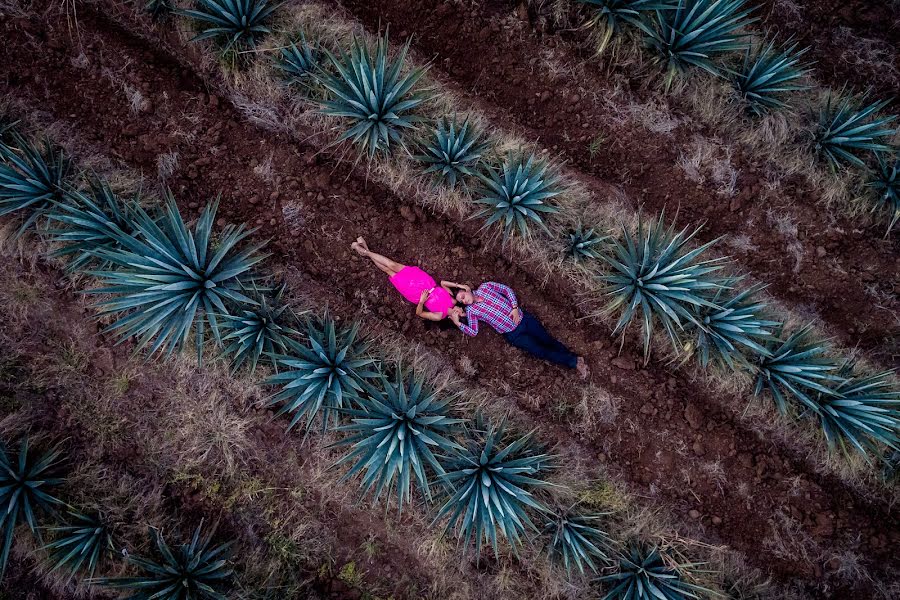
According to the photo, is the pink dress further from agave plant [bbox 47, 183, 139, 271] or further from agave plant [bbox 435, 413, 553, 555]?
agave plant [bbox 47, 183, 139, 271]

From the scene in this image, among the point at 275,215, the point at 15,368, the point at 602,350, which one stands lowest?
the point at 15,368

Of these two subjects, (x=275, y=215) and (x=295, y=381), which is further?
(x=275, y=215)

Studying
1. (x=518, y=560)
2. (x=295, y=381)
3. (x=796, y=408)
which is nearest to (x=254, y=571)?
(x=295, y=381)

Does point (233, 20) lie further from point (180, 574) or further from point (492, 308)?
point (180, 574)

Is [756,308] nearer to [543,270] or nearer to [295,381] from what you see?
[543,270]

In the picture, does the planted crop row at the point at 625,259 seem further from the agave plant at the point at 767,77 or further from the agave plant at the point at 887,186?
the agave plant at the point at 767,77

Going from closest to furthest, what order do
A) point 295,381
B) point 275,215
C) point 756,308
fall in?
1. point 295,381
2. point 756,308
3. point 275,215

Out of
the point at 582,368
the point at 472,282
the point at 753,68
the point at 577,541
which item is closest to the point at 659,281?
the point at 582,368
